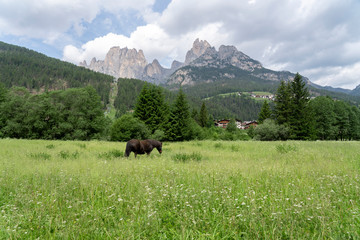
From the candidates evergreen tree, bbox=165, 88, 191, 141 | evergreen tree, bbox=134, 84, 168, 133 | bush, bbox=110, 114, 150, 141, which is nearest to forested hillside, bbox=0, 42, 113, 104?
evergreen tree, bbox=134, 84, 168, 133

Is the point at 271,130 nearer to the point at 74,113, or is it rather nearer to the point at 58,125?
the point at 74,113

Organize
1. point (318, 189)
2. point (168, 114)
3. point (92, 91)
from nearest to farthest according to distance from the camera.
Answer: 1. point (318, 189)
2. point (168, 114)
3. point (92, 91)

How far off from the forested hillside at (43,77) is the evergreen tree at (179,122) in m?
139

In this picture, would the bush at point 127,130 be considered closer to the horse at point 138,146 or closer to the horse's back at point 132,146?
the horse at point 138,146

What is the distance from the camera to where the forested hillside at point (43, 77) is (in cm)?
15894

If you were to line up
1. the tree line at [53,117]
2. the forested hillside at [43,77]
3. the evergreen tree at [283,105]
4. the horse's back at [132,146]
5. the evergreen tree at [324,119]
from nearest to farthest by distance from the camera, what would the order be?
the horse's back at [132,146], the tree line at [53,117], the evergreen tree at [283,105], the evergreen tree at [324,119], the forested hillside at [43,77]

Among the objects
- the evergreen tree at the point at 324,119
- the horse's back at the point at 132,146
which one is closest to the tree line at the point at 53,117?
the horse's back at the point at 132,146

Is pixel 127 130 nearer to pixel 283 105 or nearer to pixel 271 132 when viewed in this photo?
pixel 271 132

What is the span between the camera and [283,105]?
40.4 m

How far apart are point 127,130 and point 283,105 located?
35425mm

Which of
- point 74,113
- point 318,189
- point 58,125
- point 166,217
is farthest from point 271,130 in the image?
point 58,125

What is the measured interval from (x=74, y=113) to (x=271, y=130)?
43.5 meters

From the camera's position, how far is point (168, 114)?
38781 mm

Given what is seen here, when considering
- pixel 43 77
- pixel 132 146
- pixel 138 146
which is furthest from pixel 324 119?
pixel 43 77
